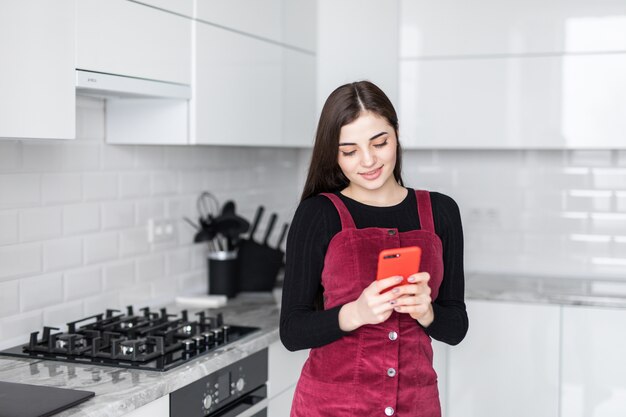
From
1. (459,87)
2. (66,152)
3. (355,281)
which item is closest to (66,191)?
(66,152)

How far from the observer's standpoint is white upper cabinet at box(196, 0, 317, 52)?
288 cm

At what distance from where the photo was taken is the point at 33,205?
8.35ft

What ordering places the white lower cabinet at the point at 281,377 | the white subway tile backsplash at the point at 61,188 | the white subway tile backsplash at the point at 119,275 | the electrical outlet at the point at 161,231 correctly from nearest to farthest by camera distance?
the white subway tile backsplash at the point at 61,188, the white lower cabinet at the point at 281,377, the white subway tile backsplash at the point at 119,275, the electrical outlet at the point at 161,231

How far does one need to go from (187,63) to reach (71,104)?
65 cm

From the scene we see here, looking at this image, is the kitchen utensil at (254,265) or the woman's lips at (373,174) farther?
the kitchen utensil at (254,265)

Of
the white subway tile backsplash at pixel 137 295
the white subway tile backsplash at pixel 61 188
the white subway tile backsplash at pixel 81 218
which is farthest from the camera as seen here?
the white subway tile backsplash at pixel 137 295

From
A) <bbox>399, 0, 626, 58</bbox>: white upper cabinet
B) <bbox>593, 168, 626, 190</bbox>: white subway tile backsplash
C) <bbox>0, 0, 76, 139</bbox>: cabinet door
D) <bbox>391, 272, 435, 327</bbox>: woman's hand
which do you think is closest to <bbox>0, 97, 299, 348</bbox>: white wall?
<bbox>0, 0, 76, 139</bbox>: cabinet door

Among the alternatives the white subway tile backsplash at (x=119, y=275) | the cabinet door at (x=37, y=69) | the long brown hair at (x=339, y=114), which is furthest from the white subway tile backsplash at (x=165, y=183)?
the long brown hair at (x=339, y=114)

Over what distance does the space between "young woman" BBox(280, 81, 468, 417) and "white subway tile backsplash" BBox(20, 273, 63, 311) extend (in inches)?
38.0

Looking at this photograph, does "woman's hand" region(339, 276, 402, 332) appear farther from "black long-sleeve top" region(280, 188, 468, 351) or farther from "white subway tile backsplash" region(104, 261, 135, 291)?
"white subway tile backsplash" region(104, 261, 135, 291)

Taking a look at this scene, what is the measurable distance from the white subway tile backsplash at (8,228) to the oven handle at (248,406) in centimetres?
79

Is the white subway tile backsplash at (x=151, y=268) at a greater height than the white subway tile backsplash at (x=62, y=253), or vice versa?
the white subway tile backsplash at (x=62, y=253)

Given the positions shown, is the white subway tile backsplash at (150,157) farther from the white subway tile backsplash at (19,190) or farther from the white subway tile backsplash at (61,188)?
the white subway tile backsplash at (19,190)

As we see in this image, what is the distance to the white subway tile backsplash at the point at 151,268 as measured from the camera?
3.11 m
